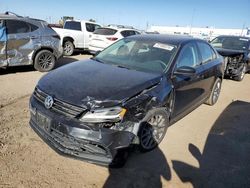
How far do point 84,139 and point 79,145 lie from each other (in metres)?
0.13

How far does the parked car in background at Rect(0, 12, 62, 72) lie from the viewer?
21.9 feet

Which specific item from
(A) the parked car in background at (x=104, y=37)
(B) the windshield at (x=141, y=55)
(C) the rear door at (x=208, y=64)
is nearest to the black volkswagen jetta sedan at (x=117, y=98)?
(B) the windshield at (x=141, y=55)

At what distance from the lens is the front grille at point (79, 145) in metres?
2.66

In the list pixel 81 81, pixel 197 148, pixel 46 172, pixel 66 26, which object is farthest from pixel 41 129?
pixel 66 26

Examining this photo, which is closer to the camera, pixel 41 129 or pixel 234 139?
pixel 41 129

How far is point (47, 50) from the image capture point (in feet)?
25.1

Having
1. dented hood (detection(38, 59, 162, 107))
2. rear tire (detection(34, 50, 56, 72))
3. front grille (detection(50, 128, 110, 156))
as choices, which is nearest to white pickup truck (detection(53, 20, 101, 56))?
rear tire (detection(34, 50, 56, 72))

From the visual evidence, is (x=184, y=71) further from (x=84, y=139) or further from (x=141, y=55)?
(x=84, y=139)

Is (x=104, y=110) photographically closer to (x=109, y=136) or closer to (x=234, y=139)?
(x=109, y=136)

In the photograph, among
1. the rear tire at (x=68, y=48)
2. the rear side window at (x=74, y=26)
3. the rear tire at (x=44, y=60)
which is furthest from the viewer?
the rear side window at (x=74, y=26)

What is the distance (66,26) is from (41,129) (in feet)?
32.7

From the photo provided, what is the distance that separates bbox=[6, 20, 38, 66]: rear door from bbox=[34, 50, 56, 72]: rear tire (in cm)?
28

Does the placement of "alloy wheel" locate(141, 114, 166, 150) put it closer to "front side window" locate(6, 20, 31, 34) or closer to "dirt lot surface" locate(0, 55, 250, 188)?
Result: "dirt lot surface" locate(0, 55, 250, 188)

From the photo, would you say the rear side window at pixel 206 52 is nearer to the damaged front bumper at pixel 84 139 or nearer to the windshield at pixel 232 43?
the damaged front bumper at pixel 84 139
